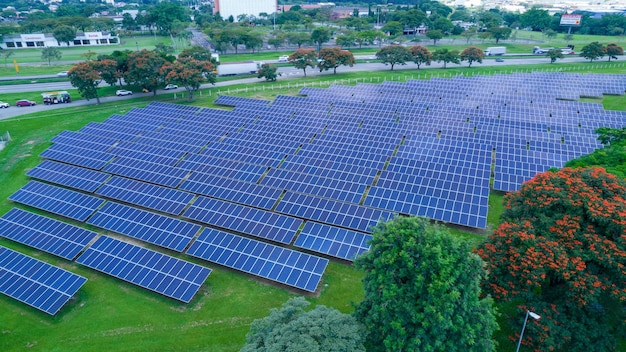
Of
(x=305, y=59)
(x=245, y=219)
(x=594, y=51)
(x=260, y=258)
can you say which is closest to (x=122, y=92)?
(x=305, y=59)

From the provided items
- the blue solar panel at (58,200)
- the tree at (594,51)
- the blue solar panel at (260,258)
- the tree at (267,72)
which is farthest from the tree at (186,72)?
the tree at (594,51)

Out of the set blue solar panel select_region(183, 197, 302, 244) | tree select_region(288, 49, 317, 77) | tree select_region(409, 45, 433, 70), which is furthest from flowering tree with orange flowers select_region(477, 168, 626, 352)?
tree select_region(409, 45, 433, 70)

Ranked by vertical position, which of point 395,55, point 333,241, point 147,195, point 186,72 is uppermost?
point 395,55

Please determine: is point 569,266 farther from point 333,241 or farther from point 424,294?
point 333,241

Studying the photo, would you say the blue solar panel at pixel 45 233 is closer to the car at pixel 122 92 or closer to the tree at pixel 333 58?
the car at pixel 122 92

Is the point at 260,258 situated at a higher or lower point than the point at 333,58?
lower

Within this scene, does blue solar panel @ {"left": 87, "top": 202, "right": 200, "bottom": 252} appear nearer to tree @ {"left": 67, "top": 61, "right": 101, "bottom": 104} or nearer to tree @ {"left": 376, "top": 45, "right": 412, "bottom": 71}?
tree @ {"left": 67, "top": 61, "right": 101, "bottom": 104}
